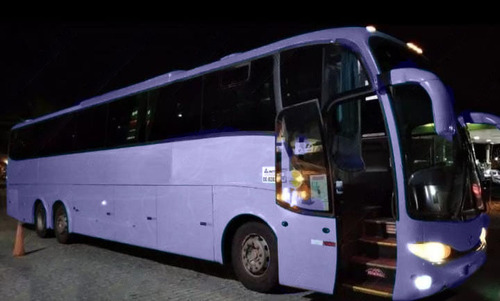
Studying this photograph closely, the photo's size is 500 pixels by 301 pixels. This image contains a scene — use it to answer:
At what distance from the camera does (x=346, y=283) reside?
5.27m

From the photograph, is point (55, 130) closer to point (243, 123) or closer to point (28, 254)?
point (28, 254)

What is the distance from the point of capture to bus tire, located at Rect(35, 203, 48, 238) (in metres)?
12.7

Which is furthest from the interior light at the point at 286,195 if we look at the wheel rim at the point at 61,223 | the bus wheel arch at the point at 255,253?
the wheel rim at the point at 61,223

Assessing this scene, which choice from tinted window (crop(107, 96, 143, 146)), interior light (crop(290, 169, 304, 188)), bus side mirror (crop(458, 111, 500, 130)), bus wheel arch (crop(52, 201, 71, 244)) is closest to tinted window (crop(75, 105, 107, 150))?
tinted window (crop(107, 96, 143, 146))

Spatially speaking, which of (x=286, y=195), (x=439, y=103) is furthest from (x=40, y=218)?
(x=439, y=103)

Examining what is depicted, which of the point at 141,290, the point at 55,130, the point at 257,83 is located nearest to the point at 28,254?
the point at 55,130

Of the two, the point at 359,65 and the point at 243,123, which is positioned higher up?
the point at 359,65

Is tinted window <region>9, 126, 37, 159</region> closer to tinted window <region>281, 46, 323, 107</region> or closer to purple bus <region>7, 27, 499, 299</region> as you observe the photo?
purple bus <region>7, 27, 499, 299</region>

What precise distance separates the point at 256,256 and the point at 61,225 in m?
7.49

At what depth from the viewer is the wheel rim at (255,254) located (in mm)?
6223

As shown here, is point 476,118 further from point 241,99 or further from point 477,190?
point 241,99

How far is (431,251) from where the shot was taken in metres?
4.90

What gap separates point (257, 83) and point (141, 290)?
346 centimetres

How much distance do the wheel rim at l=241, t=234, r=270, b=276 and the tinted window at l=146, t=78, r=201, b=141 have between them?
2.15 metres
